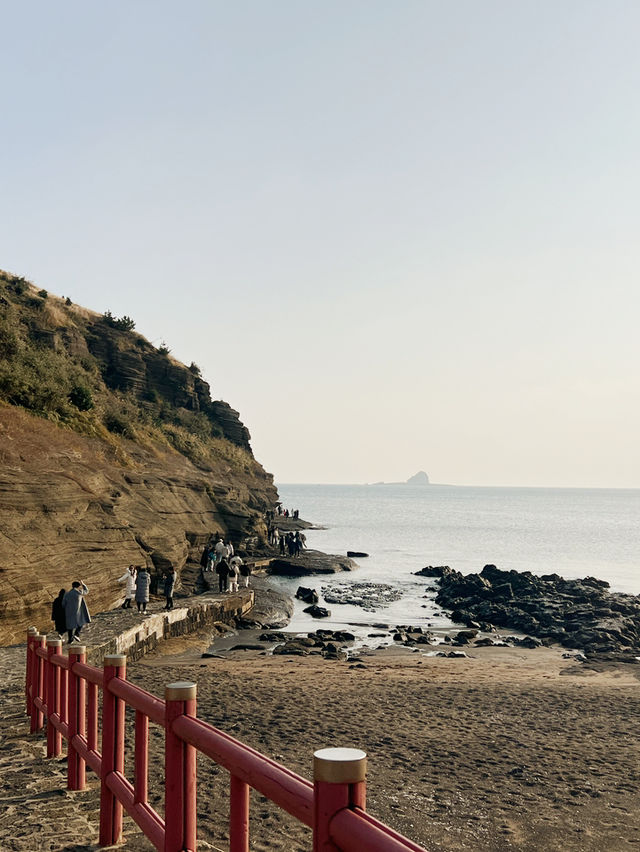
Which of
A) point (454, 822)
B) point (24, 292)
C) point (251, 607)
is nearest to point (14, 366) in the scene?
point (251, 607)

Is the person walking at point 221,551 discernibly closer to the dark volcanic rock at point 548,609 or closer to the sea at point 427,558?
the sea at point 427,558

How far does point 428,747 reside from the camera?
12672 mm

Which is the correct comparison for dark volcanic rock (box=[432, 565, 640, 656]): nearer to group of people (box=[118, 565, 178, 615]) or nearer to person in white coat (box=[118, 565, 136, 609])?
group of people (box=[118, 565, 178, 615])

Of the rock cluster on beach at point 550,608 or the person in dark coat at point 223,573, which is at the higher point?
the person in dark coat at point 223,573

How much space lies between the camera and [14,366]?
104 feet

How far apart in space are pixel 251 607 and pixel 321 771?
31.6 meters

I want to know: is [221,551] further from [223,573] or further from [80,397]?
[80,397]

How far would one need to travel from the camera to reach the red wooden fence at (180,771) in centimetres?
221

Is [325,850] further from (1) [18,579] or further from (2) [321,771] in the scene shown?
(1) [18,579]

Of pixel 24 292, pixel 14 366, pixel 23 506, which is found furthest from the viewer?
pixel 24 292

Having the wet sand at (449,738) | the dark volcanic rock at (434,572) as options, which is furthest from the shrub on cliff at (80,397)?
the dark volcanic rock at (434,572)

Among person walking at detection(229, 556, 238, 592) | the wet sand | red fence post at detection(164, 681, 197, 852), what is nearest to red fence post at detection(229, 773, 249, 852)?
red fence post at detection(164, 681, 197, 852)

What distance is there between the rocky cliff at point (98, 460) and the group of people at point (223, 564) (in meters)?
1.06

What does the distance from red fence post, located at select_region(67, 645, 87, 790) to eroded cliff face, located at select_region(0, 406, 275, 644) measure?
1155 cm
